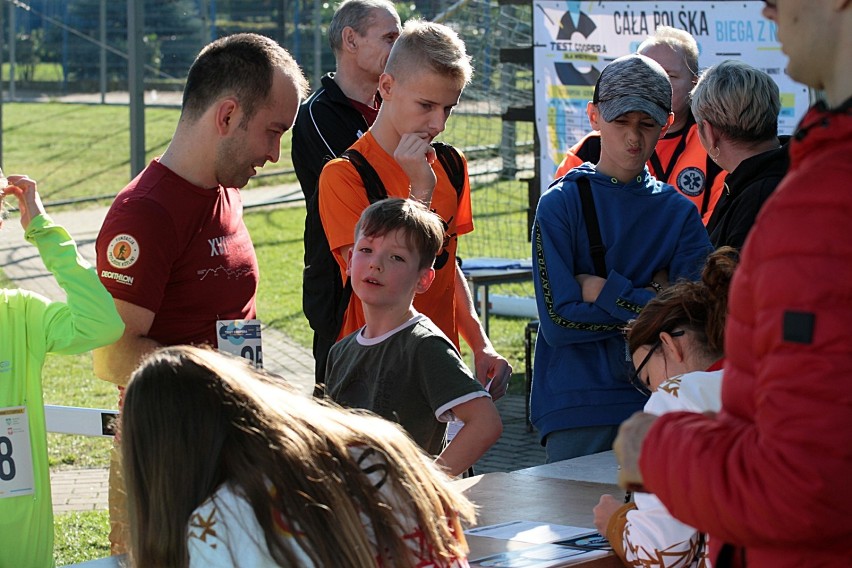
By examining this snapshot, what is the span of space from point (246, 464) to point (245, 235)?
190cm

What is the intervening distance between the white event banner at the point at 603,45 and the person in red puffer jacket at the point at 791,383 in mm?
5984

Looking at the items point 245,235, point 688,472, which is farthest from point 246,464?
point 245,235

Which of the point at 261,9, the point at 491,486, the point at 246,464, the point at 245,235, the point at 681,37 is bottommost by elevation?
the point at 491,486

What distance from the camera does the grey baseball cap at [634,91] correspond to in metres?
3.75

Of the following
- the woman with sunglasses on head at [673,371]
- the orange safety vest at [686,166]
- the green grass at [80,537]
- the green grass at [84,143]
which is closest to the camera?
the woman with sunglasses on head at [673,371]

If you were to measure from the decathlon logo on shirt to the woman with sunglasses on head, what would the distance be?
1388 millimetres

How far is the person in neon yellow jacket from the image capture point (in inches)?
122

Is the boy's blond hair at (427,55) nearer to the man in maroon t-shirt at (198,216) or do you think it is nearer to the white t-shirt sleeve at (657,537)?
the man in maroon t-shirt at (198,216)

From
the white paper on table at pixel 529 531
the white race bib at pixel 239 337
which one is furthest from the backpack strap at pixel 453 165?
the white paper on table at pixel 529 531

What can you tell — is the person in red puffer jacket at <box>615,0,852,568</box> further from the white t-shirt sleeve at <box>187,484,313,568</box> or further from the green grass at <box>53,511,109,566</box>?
the green grass at <box>53,511,109,566</box>

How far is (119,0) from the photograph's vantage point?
1880 centimetres

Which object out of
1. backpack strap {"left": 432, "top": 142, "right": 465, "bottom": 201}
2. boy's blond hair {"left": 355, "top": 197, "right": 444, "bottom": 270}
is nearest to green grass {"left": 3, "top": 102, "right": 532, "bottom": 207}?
backpack strap {"left": 432, "top": 142, "right": 465, "bottom": 201}

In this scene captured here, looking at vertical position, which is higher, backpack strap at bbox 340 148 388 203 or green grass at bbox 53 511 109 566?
backpack strap at bbox 340 148 388 203

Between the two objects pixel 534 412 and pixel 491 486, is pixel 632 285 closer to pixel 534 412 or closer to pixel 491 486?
pixel 534 412
